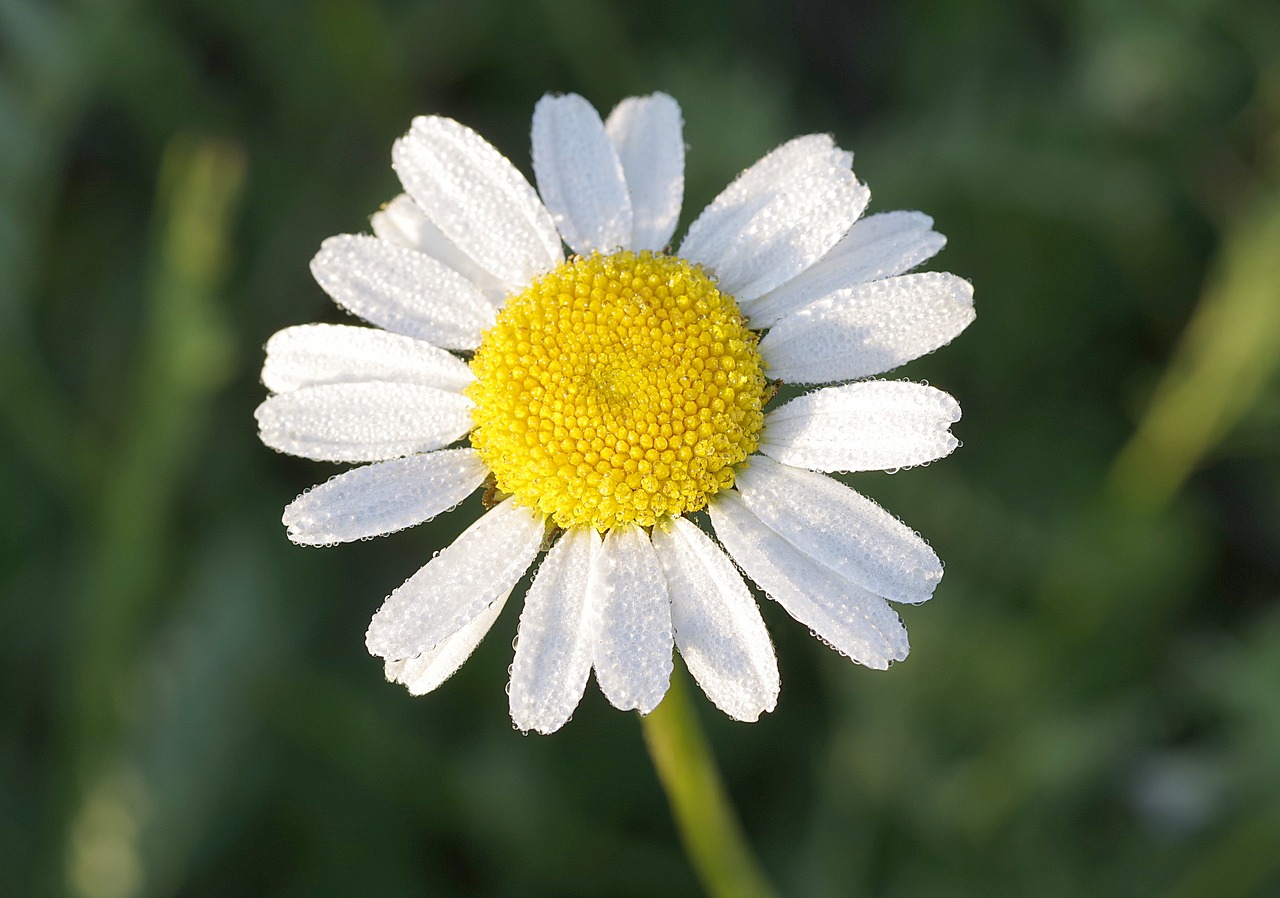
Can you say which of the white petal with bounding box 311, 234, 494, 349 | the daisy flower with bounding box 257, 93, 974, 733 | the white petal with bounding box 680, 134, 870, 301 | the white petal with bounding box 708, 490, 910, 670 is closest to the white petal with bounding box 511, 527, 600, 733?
the daisy flower with bounding box 257, 93, 974, 733

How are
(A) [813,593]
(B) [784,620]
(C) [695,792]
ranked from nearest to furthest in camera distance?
(A) [813,593] < (C) [695,792] < (B) [784,620]

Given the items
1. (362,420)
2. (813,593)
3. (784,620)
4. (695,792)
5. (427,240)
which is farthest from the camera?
(784,620)

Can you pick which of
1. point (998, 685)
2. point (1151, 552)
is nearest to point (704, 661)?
point (998, 685)

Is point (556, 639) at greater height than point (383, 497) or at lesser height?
lesser

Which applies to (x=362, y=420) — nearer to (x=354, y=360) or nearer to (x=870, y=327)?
(x=354, y=360)

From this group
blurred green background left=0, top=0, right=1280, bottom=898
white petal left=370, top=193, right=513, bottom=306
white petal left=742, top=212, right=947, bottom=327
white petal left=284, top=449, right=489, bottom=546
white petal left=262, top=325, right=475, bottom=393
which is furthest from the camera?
blurred green background left=0, top=0, right=1280, bottom=898

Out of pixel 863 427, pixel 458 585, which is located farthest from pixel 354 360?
pixel 863 427

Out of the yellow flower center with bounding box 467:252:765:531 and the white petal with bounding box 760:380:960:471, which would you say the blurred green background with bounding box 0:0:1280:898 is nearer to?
the yellow flower center with bounding box 467:252:765:531
